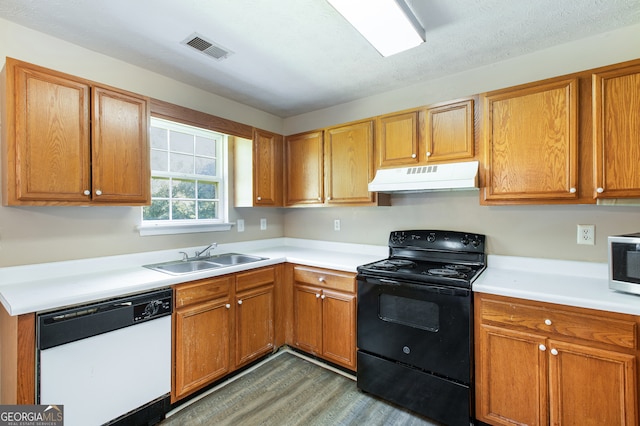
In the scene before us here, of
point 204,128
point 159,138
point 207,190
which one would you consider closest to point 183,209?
point 207,190

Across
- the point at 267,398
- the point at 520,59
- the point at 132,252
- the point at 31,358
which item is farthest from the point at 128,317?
the point at 520,59

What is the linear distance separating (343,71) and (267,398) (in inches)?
101

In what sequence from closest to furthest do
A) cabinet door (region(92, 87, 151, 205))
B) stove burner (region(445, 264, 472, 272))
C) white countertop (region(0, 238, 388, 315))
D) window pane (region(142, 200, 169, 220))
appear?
white countertop (region(0, 238, 388, 315)) < cabinet door (region(92, 87, 151, 205)) < stove burner (region(445, 264, 472, 272)) < window pane (region(142, 200, 169, 220))

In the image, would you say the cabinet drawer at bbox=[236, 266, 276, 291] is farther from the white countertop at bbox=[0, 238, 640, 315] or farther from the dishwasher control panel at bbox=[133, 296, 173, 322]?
the dishwasher control panel at bbox=[133, 296, 173, 322]

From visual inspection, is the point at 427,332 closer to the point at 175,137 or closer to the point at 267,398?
the point at 267,398

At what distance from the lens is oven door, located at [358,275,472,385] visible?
5.87 ft

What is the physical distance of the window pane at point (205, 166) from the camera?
2836 millimetres

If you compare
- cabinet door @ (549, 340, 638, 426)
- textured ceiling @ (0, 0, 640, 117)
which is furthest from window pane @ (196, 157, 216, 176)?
cabinet door @ (549, 340, 638, 426)

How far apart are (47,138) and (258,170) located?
158 centimetres

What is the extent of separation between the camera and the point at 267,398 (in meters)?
2.12

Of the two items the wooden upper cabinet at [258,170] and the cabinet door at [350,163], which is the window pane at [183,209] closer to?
the wooden upper cabinet at [258,170]

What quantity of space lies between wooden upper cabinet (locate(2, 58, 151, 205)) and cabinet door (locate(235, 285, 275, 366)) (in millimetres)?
1095

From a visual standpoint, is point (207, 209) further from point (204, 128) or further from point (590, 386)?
point (590, 386)

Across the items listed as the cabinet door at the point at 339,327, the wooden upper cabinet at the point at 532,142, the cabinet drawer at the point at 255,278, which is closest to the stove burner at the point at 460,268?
the wooden upper cabinet at the point at 532,142
